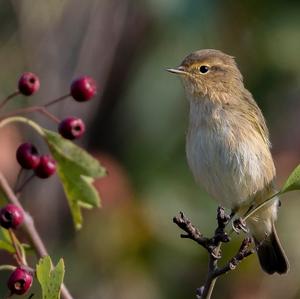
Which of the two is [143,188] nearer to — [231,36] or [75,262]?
[75,262]

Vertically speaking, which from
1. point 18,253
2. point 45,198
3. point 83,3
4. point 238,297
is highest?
point 18,253

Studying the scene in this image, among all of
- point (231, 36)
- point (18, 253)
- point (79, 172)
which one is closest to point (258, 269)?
point (231, 36)

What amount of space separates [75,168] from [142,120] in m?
3.97

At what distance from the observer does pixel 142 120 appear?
785 centimetres

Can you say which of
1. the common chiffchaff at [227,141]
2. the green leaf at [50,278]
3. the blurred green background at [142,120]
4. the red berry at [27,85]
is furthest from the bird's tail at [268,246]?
the green leaf at [50,278]

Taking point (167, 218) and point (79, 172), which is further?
point (167, 218)

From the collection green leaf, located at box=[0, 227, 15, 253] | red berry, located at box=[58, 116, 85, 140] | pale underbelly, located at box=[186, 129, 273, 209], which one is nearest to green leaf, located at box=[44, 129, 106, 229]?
red berry, located at box=[58, 116, 85, 140]

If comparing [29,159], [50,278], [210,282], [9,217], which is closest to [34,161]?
[29,159]

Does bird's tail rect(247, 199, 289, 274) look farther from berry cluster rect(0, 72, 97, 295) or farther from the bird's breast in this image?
berry cluster rect(0, 72, 97, 295)

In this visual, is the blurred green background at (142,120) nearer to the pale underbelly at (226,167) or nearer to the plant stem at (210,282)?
the pale underbelly at (226,167)

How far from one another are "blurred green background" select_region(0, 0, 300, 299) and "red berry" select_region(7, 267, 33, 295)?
129 inches

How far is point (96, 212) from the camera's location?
→ 24.2 feet

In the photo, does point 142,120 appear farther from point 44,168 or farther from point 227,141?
point 44,168

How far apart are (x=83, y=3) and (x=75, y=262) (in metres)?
2.63
